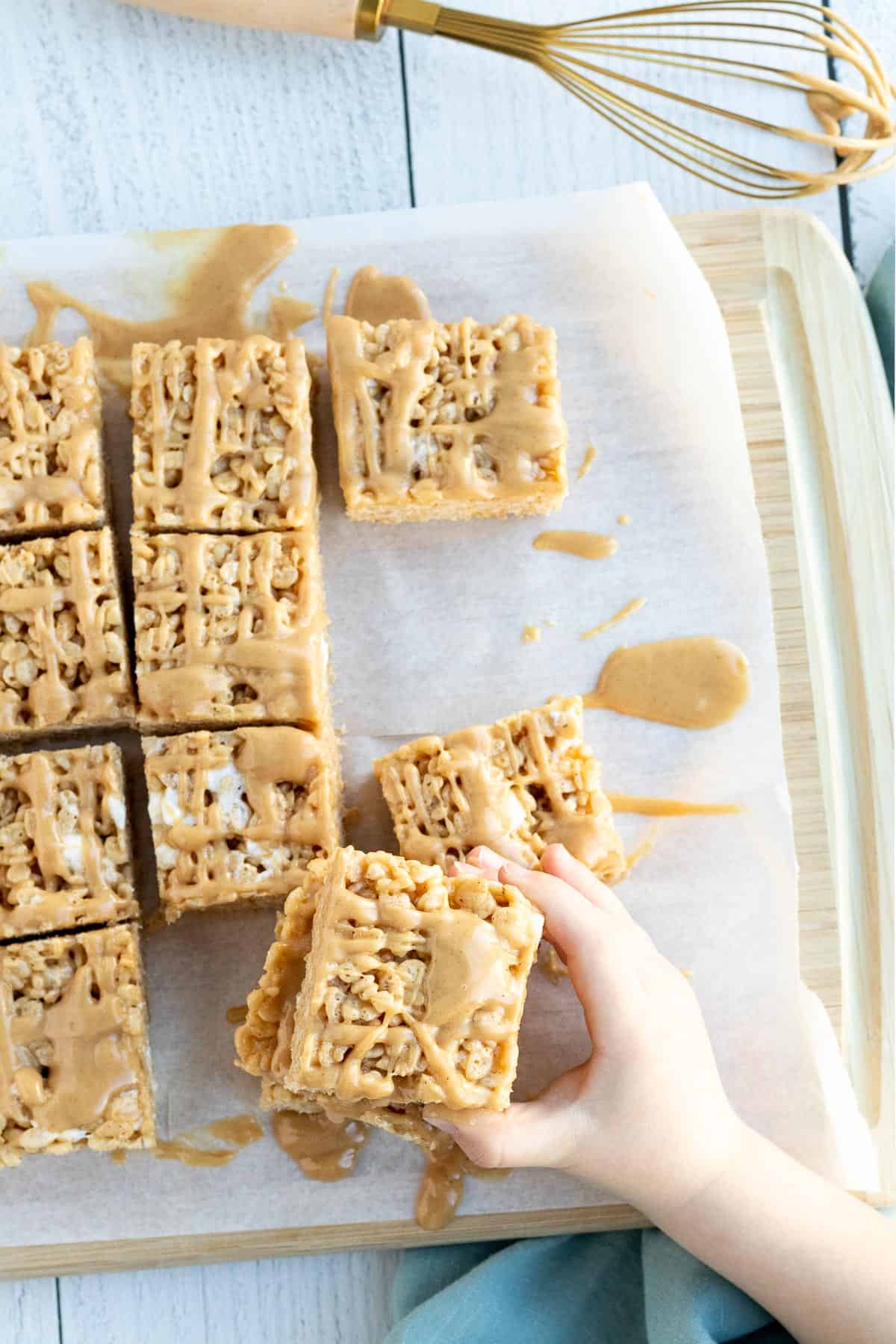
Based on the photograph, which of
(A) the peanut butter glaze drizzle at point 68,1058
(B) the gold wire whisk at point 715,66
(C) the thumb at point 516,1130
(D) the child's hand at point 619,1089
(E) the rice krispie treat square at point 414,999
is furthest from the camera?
(B) the gold wire whisk at point 715,66

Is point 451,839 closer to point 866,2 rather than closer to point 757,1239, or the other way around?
point 757,1239

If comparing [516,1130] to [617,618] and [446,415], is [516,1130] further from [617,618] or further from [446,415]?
[446,415]

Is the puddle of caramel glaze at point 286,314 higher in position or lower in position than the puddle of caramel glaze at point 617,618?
higher

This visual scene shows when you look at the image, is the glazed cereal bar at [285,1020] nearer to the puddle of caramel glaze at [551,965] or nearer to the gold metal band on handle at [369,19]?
the puddle of caramel glaze at [551,965]

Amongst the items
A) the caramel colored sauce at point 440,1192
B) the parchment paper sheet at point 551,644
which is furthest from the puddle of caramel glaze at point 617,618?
the caramel colored sauce at point 440,1192

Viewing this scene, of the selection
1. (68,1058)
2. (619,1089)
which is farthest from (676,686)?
(68,1058)

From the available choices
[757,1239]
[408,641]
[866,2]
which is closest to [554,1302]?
[757,1239]
